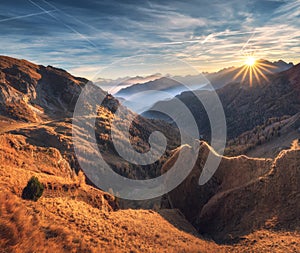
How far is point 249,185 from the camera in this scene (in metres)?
26.3

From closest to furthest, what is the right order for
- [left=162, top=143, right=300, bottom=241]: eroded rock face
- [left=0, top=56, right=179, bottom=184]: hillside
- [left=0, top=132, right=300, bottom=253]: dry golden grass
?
1. [left=0, top=132, right=300, bottom=253]: dry golden grass
2. [left=162, top=143, right=300, bottom=241]: eroded rock face
3. [left=0, top=56, right=179, bottom=184]: hillside

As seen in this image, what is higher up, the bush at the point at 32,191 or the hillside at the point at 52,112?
the hillside at the point at 52,112

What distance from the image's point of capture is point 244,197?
25.4 meters

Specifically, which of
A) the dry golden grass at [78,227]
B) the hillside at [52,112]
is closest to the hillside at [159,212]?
the dry golden grass at [78,227]

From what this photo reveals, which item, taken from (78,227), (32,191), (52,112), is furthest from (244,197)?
(52,112)

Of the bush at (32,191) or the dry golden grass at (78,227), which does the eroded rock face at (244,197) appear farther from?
the bush at (32,191)

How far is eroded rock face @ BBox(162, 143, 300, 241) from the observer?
21.3 m

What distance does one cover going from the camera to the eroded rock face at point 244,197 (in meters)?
21.3

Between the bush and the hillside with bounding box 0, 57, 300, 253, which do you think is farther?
the bush

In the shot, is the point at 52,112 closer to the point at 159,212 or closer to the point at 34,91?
the point at 34,91

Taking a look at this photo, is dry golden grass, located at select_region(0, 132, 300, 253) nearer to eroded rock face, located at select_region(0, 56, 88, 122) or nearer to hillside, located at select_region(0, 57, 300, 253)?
hillside, located at select_region(0, 57, 300, 253)

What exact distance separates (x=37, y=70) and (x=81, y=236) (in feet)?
455

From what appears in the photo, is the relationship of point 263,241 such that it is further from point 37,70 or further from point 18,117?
point 37,70

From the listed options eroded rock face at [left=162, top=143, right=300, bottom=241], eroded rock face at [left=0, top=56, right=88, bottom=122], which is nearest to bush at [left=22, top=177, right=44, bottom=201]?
eroded rock face at [left=162, top=143, right=300, bottom=241]
